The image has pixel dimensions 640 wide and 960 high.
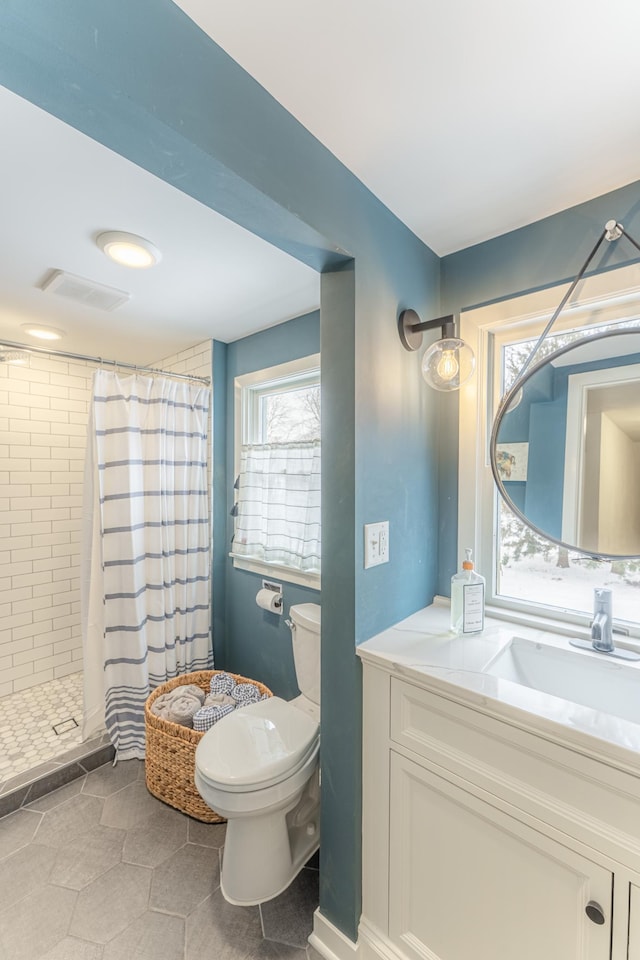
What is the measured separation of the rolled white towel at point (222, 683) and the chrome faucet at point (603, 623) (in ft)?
5.41

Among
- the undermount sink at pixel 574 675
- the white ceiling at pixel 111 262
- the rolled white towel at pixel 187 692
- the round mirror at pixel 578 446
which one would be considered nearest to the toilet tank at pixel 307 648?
the rolled white towel at pixel 187 692

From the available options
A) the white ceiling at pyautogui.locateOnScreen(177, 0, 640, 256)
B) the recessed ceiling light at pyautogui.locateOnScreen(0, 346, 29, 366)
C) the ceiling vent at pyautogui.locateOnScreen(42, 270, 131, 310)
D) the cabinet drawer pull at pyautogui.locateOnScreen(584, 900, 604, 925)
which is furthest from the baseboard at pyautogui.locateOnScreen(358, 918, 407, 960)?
the recessed ceiling light at pyautogui.locateOnScreen(0, 346, 29, 366)

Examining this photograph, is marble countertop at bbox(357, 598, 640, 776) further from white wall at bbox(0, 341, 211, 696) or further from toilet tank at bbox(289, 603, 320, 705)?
white wall at bbox(0, 341, 211, 696)

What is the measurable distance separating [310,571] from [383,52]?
175 cm

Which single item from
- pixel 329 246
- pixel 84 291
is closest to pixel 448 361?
pixel 329 246

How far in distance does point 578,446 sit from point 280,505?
1337 millimetres

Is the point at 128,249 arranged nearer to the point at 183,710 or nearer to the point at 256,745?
the point at 256,745

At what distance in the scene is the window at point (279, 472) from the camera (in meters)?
1.97

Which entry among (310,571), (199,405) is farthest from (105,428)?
(310,571)

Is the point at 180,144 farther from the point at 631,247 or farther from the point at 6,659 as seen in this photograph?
the point at 6,659

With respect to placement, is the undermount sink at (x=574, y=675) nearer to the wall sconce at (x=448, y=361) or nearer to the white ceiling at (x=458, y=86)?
the wall sconce at (x=448, y=361)

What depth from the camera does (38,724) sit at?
2234 millimetres

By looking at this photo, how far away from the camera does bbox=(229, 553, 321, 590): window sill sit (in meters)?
1.97

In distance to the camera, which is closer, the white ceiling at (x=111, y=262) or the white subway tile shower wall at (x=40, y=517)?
the white ceiling at (x=111, y=262)
